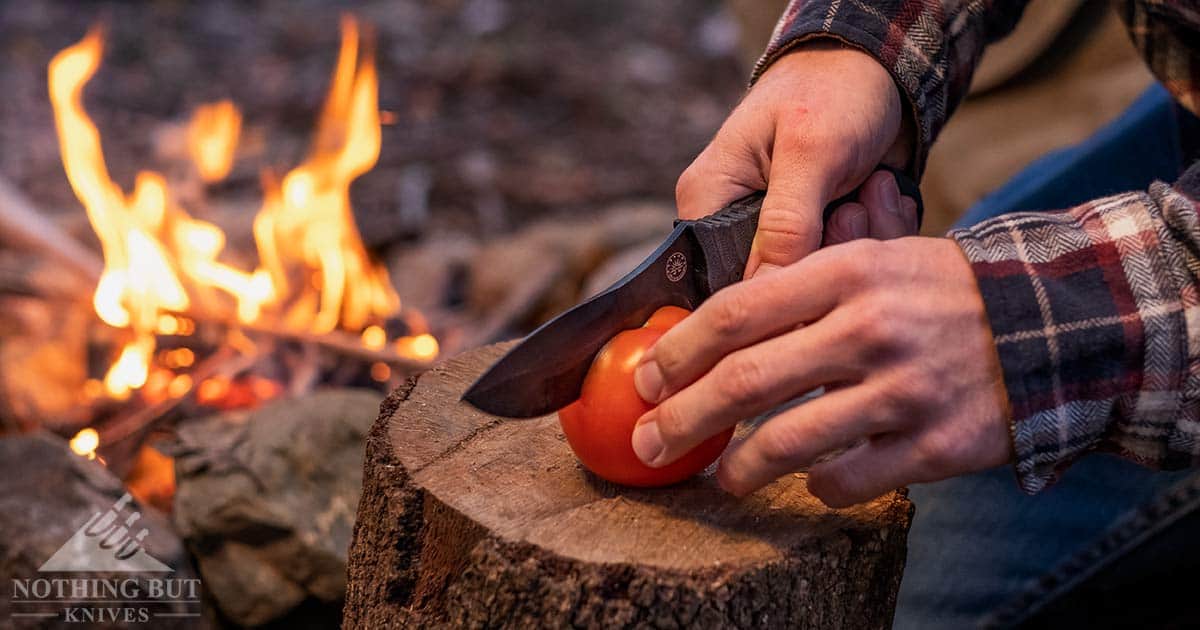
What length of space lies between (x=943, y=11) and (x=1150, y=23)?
1.24ft

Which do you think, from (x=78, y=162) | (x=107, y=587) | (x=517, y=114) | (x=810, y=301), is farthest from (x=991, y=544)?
(x=517, y=114)

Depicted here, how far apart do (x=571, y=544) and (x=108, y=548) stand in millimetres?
1304

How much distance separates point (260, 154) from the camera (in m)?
6.02

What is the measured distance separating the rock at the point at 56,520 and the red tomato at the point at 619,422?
1219 millimetres

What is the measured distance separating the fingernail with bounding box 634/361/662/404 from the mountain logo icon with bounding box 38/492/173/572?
138cm

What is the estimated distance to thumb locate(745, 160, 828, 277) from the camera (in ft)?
5.24

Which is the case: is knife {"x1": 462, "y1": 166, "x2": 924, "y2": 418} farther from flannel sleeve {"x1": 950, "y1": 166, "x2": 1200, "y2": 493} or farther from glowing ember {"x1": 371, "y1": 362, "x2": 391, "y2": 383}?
glowing ember {"x1": 371, "y1": 362, "x2": 391, "y2": 383}

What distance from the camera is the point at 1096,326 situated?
4.48ft

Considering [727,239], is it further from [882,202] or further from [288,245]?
[288,245]

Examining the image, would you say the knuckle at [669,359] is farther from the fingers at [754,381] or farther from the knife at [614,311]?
the knife at [614,311]

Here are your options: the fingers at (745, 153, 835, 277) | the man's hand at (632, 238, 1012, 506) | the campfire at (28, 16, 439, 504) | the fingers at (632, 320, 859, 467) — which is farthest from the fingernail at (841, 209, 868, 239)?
the campfire at (28, 16, 439, 504)

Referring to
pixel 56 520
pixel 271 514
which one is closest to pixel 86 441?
pixel 56 520

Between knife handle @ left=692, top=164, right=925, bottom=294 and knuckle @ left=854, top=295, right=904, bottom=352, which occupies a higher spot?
knife handle @ left=692, top=164, right=925, bottom=294

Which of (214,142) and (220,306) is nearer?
(220,306)
